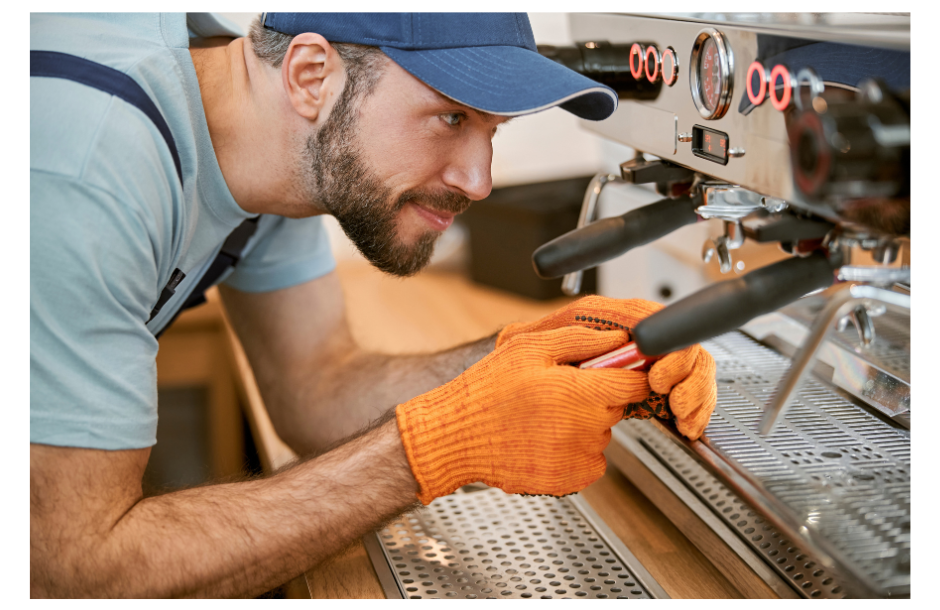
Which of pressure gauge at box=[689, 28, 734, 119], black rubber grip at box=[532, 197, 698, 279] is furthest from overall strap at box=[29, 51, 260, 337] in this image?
pressure gauge at box=[689, 28, 734, 119]

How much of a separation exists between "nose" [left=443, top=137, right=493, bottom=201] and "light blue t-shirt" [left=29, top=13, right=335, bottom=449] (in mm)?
255

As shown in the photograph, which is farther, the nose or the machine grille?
the nose

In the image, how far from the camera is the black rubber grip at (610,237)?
73 centimetres

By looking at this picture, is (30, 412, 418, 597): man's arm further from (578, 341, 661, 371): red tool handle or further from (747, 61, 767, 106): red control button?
(747, 61, 767, 106): red control button

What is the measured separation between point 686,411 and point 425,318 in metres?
0.85

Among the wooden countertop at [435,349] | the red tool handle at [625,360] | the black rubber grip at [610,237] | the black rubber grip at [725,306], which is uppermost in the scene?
the black rubber grip at [725,306]

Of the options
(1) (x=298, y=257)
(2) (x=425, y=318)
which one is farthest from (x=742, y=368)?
(2) (x=425, y=318)

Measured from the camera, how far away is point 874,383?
30.1 inches

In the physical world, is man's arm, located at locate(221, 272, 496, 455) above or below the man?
below

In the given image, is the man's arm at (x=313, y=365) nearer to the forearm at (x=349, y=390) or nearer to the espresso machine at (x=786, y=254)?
the forearm at (x=349, y=390)

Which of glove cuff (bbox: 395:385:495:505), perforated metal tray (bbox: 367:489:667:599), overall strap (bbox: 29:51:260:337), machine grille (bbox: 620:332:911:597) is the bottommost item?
perforated metal tray (bbox: 367:489:667:599)

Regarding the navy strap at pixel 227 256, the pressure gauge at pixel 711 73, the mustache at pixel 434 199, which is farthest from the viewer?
the navy strap at pixel 227 256

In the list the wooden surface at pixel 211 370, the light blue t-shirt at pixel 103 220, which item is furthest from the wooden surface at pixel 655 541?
the wooden surface at pixel 211 370

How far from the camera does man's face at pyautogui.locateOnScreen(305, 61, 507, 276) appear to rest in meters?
0.76
